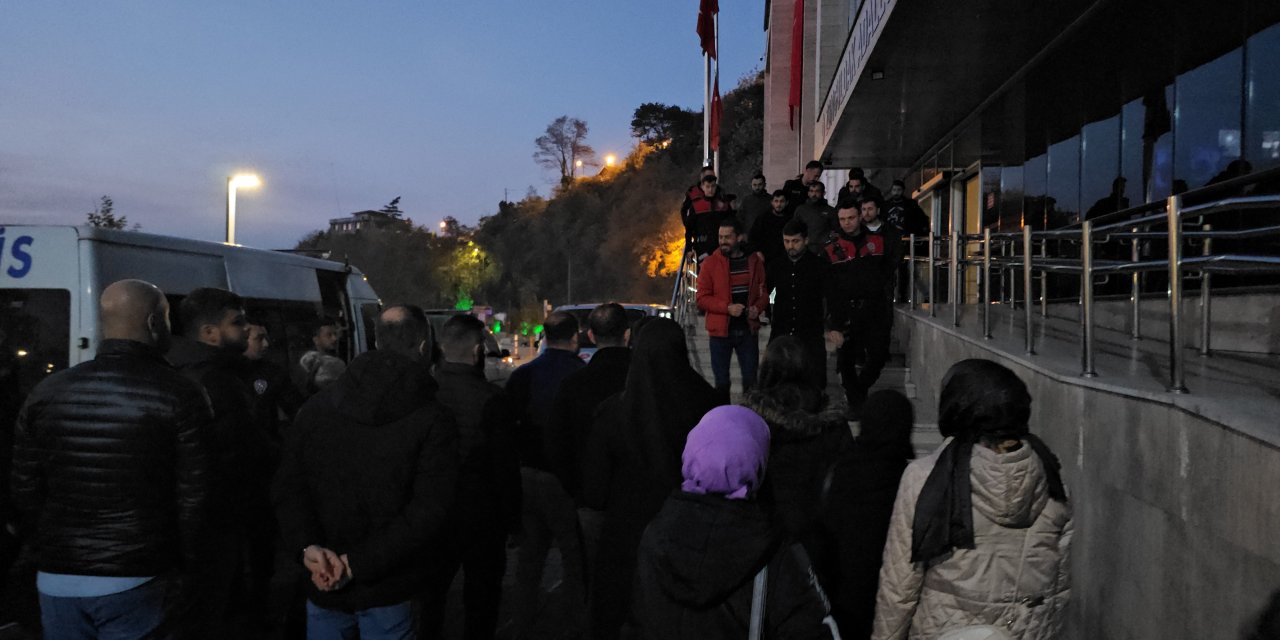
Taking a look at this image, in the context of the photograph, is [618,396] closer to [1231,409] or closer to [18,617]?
[1231,409]

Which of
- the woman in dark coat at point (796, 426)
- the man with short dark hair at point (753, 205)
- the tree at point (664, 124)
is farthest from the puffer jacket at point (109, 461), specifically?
the tree at point (664, 124)

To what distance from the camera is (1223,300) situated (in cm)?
835

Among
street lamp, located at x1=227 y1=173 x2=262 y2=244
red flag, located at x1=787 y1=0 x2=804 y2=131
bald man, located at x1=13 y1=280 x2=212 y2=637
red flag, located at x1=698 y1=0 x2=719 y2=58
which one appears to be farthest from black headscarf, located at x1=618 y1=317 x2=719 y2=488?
red flag, located at x1=787 y1=0 x2=804 y2=131

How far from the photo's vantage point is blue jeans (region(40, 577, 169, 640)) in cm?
354

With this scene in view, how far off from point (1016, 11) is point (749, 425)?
10503 millimetres

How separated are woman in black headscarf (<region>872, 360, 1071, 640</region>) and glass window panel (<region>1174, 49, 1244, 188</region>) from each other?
7312 mm

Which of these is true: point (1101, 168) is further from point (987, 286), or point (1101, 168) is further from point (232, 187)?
point (232, 187)

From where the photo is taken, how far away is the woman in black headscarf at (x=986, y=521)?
3.04 meters

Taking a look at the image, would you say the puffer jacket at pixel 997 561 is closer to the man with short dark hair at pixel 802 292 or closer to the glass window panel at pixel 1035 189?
the man with short dark hair at pixel 802 292

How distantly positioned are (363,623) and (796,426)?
186 centimetres

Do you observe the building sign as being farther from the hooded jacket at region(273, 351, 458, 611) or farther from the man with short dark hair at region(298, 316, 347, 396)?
the hooded jacket at region(273, 351, 458, 611)

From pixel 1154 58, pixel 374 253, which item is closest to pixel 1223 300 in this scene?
pixel 1154 58

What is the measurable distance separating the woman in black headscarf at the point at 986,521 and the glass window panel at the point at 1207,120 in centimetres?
731

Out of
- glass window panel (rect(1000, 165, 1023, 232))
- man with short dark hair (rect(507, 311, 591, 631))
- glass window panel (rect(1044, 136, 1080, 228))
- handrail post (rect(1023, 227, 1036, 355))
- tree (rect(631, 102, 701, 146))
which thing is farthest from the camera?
tree (rect(631, 102, 701, 146))
